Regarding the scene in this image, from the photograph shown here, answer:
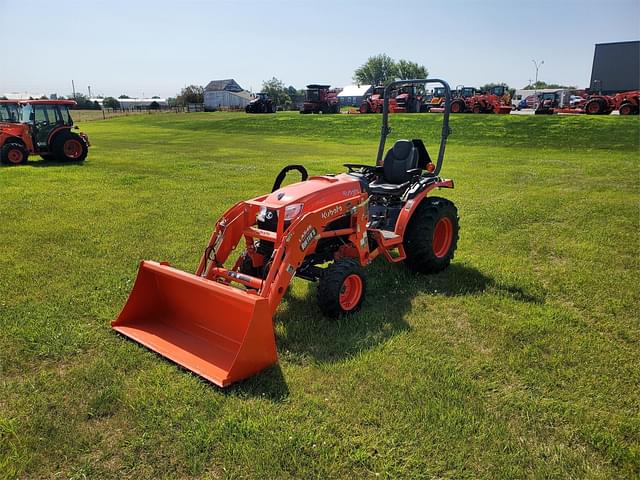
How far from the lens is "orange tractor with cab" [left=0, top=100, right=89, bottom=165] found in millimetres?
14688

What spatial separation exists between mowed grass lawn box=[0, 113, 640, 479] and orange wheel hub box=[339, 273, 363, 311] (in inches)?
7.8

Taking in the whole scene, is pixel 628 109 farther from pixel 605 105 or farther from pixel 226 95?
pixel 226 95

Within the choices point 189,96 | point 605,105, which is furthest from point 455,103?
point 189,96

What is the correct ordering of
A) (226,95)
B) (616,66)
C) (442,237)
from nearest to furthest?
(442,237) < (616,66) < (226,95)

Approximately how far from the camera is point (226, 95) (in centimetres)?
8181

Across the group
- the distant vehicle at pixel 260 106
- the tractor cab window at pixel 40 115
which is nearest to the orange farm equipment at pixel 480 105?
the distant vehicle at pixel 260 106

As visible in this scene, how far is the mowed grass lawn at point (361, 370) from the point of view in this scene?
2.89 metres

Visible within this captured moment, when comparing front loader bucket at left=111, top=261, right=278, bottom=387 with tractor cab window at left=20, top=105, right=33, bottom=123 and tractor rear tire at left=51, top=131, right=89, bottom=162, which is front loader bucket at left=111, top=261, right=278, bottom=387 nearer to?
tractor rear tire at left=51, top=131, right=89, bottom=162

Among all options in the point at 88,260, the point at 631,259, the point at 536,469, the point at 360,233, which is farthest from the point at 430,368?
the point at 88,260

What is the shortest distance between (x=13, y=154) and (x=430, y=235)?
46.1 ft

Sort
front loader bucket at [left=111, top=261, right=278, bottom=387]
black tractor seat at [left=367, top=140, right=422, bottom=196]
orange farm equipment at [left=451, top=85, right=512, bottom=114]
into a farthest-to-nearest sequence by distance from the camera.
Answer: orange farm equipment at [left=451, top=85, right=512, bottom=114] < black tractor seat at [left=367, top=140, right=422, bottom=196] < front loader bucket at [left=111, top=261, right=278, bottom=387]

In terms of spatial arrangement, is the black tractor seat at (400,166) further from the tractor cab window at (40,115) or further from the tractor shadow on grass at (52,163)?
the tractor cab window at (40,115)

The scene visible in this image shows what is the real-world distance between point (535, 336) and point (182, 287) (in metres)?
3.12

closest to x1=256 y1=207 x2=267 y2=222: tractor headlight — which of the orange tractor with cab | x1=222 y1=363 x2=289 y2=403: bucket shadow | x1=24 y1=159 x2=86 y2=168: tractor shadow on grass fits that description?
x1=222 y1=363 x2=289 y2=403: bucket shadow
